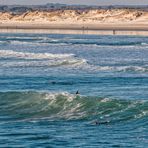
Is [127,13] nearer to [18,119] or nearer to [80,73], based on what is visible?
[80,73]

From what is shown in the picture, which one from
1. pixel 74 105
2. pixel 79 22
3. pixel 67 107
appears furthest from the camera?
pixel 79 22

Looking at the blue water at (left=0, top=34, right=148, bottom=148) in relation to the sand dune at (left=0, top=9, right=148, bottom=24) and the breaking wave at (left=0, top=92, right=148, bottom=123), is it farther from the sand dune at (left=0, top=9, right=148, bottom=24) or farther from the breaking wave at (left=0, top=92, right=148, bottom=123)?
the sand dune at (left=0, top=9, right=148, bottom=24)

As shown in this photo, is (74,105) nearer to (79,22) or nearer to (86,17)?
(79,22)

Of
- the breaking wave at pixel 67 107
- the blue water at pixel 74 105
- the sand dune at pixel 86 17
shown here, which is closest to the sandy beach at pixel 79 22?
the sand dune at pixel 86 17

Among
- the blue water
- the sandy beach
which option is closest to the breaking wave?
the blue water

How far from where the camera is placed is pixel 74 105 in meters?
28.3

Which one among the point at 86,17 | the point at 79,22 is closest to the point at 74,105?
the point at 79,22

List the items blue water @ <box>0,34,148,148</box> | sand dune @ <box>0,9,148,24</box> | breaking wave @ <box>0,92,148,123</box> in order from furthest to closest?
sand dune @ <box>0,9,148,24</box> < breaking wave @ <box>0,92,148,123</box> < blue water @ <box>0,34,148,148</box>

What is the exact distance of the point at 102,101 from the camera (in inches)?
1113

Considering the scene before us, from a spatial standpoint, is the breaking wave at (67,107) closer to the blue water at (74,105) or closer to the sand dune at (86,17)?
the blue water at (74,105)

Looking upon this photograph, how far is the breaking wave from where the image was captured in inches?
1019

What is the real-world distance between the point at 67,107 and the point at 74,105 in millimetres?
315

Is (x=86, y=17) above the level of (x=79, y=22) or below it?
below

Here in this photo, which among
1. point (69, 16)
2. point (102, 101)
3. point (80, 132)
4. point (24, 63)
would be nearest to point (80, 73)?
point (24, 63)
